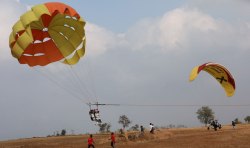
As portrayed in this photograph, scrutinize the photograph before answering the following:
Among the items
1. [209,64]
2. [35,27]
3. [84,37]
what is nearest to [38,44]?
→ [35,27]

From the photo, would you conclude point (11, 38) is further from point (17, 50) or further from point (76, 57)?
point (76, 57)

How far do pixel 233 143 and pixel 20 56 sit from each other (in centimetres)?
1898

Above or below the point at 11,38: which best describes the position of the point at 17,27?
above

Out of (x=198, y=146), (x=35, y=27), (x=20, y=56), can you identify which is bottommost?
(x=198, y=146)

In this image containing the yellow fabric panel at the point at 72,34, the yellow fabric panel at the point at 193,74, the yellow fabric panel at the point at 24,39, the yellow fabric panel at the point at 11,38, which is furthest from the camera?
the yellow fabric panel at the point at 72,34

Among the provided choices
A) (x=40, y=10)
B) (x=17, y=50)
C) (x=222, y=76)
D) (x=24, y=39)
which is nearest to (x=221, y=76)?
(x=222, y=76)

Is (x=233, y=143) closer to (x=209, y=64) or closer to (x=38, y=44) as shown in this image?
(x=209, y=64)

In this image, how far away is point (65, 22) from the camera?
102ft

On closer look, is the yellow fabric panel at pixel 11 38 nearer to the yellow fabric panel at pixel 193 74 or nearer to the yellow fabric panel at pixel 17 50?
the yellow fabric panel at pixel 17 50

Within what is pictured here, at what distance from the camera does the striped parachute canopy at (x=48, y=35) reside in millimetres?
28734

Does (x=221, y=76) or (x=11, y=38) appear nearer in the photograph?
(x=11, y=38)

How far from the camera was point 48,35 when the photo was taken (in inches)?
1289

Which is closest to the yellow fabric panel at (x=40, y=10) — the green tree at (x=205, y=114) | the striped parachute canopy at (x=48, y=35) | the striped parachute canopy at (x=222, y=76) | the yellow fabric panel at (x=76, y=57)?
the striped parachute canopy at (x=48, y=35)

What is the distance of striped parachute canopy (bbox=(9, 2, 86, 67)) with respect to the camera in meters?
28.7
